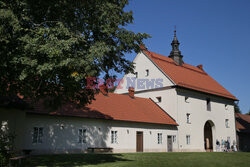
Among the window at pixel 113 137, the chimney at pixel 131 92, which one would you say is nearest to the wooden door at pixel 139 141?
the window at pixel 113 137

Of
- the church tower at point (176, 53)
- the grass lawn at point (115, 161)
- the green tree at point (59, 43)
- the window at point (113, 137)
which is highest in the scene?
the church tower at point (176, 53)

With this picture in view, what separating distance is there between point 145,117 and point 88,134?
23.9 feet

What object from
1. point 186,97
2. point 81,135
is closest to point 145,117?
point 186,97

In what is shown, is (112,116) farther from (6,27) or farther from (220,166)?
(6,27)

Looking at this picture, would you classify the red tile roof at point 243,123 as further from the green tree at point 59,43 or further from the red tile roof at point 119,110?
the green tree at point 59,43

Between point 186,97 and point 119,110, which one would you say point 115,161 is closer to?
point 119,110

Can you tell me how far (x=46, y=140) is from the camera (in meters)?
20.4

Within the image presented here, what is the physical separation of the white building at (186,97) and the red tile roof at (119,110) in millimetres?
1794

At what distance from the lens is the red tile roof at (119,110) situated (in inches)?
889

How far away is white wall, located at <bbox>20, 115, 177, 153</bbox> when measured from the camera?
66.0 ft

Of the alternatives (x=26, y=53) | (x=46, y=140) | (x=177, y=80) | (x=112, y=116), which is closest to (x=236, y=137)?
(x=177, y=80)

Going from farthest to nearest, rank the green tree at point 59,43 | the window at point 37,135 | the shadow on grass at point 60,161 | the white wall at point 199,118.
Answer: the white wall at point 199,118 < the window at point 37,135 < the shadow on grass at point 60,161 < the green tree at point 59,43

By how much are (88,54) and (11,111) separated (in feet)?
25.5

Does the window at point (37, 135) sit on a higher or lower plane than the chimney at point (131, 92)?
lower
